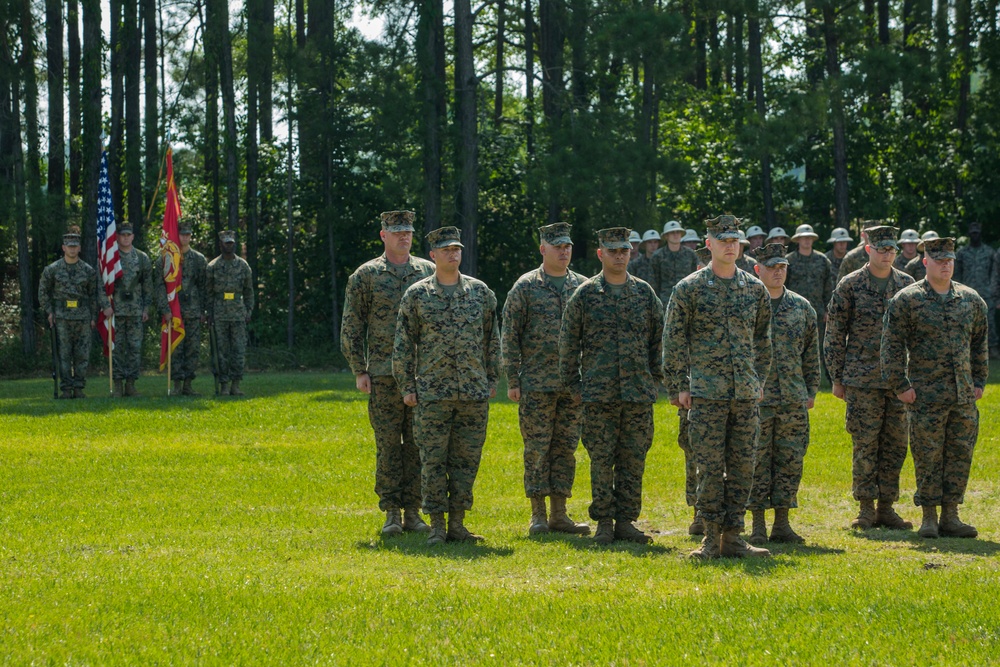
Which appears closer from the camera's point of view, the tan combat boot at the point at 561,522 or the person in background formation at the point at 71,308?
the tan combat boot at the point at 561,522

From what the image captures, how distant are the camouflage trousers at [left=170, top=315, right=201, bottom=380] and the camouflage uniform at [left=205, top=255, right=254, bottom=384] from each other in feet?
1.65

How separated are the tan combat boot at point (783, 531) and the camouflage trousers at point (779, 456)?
0.09 metres

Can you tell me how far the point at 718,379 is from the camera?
861 cm

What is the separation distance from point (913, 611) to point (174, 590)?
4.20 meters

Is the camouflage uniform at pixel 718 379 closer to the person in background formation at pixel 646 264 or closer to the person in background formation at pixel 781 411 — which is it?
the person in background formation at pixel 781 411

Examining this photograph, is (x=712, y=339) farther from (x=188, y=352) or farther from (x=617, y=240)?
(x=188, y=352)

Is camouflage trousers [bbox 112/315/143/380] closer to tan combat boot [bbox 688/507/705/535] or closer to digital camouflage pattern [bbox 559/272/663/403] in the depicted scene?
digital camouflage pattern [bbox 559/272/663/403]

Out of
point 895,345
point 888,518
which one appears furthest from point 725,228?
point 888,518

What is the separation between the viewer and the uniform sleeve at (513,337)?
1011 centimetres

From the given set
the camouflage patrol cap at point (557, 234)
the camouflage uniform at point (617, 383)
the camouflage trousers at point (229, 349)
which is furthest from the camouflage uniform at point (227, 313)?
the camouflage uniform at point (617, 383)

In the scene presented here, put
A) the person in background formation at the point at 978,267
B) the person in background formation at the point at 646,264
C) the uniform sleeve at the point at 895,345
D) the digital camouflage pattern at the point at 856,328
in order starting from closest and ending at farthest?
the uniform sleeve at the point at 895,345
the digital camouflage pattern at the point at 856,328
the person in background formation at the point at 646,264
the person in background formation at the point at 978,267

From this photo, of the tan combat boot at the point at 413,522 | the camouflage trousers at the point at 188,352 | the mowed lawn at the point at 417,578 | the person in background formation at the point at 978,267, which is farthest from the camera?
the person in background formation at the point at 978,267

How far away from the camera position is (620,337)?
954cm

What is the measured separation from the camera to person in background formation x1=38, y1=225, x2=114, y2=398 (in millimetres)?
19078
